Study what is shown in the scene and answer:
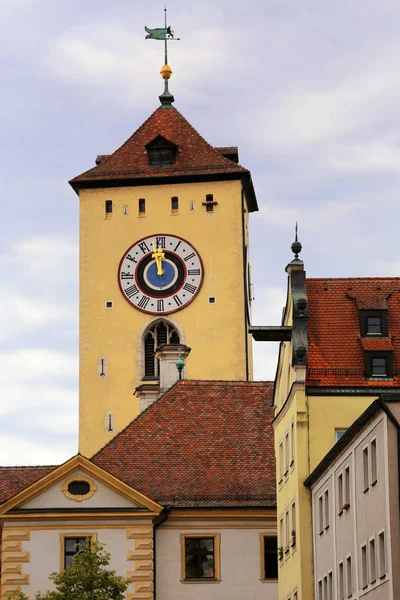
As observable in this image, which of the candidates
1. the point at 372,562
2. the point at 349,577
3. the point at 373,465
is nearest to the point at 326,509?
the point at 349,577

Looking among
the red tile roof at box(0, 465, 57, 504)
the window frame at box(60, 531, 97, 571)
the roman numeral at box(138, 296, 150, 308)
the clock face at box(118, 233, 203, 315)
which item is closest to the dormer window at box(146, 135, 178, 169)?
the clock face at box(118, 233, 203, 315)

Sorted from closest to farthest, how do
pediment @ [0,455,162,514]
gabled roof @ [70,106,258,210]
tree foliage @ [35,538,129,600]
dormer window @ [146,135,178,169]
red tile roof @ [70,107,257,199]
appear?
tree foliage @ [35,538,129,600] < pediment @ [0,455,162,514] < gabled roof @ [70,106,258,210] < red tile roof @ [70,107,257,199] < dormer window @ [146,135,178,169]

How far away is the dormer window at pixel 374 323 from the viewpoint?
59094 mm

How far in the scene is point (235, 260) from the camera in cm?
9788

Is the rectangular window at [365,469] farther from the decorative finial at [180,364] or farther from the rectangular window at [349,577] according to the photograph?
the decorative finial at [180,364]

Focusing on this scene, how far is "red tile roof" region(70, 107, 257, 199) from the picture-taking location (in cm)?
9912

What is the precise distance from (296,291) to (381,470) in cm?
1656

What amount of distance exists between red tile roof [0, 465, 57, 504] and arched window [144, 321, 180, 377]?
85.3ft

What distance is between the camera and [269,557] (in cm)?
6481

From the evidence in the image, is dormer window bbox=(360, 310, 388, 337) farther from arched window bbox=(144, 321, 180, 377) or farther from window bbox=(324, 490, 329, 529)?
arched window bbox=(144, 321, 180, 377)

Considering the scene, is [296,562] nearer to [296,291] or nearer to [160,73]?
[296,291]

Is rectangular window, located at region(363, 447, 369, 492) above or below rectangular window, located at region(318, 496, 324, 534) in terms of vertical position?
below

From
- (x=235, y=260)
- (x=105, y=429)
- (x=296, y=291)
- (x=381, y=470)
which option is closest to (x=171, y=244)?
(x=235, y=260)

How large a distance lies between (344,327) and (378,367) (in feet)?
6.43
